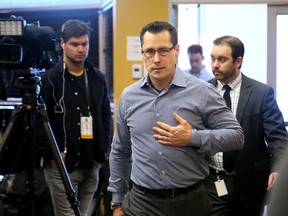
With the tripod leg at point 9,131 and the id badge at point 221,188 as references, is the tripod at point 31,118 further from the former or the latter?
the id badge at point 221,188

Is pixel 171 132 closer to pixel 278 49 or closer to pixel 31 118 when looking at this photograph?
pixel 31 118

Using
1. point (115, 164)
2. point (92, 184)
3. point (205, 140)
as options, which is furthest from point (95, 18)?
point (205, 140)

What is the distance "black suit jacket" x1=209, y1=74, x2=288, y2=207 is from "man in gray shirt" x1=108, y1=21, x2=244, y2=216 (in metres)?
0.51

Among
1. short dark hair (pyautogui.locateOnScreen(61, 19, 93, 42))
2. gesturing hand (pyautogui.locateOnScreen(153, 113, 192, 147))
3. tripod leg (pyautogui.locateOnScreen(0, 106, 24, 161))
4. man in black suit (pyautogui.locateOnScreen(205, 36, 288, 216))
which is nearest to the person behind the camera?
gesturing hand (pyautogui.locateOnScreen(153, 113, 192, 147))

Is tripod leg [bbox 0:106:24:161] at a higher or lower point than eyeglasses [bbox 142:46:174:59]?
lower

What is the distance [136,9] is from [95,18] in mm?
819

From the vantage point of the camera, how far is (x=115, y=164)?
190 centimetres

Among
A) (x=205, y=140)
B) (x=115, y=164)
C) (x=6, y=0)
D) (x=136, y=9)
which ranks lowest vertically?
(x=115, y=164)

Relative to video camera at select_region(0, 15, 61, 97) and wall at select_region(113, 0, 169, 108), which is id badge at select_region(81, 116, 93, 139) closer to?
video camera at select_region(0, 15, 61, 97)

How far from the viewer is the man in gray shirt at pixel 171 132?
5.33 feet

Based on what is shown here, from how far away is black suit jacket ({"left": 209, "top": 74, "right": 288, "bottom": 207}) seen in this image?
2168mm

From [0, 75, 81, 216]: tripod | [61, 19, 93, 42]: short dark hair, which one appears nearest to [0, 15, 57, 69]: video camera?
[0, 75, 81, 216]: tripod

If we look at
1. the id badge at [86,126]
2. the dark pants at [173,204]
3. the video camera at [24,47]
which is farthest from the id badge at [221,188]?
the video camera at [24,47]

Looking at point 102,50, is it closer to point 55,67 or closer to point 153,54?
point 55,67
